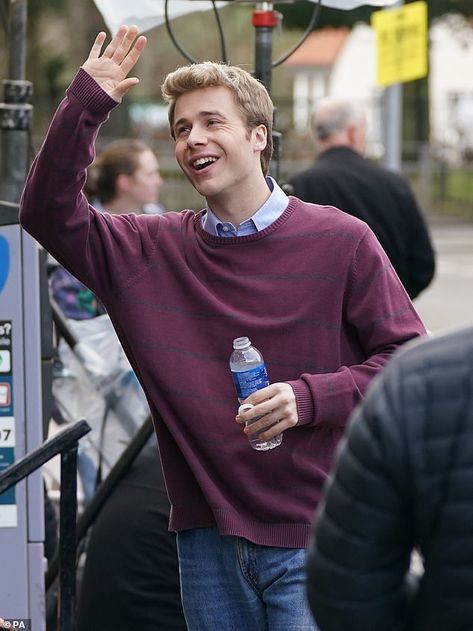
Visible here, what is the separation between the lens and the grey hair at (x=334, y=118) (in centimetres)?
682

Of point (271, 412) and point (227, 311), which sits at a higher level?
point (227, 311)

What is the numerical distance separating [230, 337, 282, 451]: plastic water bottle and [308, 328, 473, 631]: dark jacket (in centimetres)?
85

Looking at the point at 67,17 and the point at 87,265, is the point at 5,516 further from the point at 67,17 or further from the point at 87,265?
the point at 67,17

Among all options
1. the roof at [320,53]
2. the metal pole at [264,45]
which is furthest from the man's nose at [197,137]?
the roof at [320,53]

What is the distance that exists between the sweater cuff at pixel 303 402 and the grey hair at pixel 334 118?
4.00m

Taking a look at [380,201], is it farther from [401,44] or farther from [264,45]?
[401,44]

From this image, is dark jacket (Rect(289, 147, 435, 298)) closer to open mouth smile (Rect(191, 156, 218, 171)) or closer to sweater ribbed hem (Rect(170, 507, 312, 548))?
open mouth smile (Rect(191, 156, 218, 171))

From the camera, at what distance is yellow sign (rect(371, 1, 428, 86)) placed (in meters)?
10.3

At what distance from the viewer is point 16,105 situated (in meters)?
4.87

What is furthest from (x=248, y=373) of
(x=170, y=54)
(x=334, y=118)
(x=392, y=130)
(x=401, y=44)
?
(x=170, y=54)

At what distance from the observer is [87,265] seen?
3154mm

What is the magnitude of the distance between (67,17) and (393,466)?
84.2ft

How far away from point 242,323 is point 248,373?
17 cm

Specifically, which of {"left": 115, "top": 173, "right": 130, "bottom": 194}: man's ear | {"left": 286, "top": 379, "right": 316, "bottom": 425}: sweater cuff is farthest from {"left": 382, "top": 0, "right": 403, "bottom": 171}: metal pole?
{"left": 286, "top": 379, "right": 316, "bottom": 425}: sweater cuff
